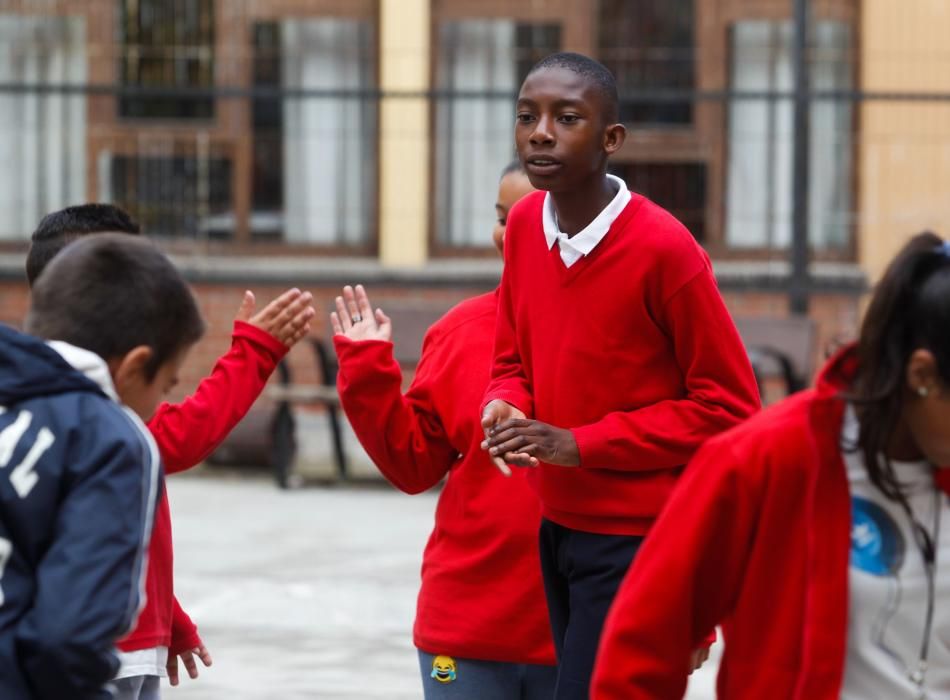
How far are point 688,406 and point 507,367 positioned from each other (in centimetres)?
38

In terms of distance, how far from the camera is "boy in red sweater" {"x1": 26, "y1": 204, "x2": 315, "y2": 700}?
319 cm

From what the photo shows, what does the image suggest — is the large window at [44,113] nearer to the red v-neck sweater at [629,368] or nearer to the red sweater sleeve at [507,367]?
the red sweater sleeve at [507,367]

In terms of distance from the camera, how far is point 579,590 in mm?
3324

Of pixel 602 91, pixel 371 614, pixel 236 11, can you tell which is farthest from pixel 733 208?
pixel 602 91

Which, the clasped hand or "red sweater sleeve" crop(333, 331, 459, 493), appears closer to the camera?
the clasped hand

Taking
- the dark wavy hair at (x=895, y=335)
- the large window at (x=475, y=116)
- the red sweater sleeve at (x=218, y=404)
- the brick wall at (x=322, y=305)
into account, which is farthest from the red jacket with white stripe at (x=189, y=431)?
the large window at (x=475, y=116)

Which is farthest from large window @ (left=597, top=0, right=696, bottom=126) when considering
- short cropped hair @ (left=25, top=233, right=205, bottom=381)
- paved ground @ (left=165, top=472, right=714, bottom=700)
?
short cropped hair @ (left=25, top=233, right=205, bottom=381)

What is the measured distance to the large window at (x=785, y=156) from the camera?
12.6 m

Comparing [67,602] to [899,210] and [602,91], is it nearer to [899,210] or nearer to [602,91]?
[602,91]

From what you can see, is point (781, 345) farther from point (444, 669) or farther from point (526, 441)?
point (526, 441)

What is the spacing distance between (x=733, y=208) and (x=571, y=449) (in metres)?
9.71

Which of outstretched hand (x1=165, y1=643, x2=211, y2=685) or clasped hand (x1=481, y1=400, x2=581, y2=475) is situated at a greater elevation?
clasped hand (x1=481, y1=400, x2=581, y2=475)

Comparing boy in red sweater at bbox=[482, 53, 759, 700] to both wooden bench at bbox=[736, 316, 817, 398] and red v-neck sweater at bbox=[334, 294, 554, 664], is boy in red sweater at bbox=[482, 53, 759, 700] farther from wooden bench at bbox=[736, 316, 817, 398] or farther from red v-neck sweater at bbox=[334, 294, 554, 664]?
wooden bench at bbox=[736, 316, 817, 398]

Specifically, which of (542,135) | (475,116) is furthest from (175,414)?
(475,116)
